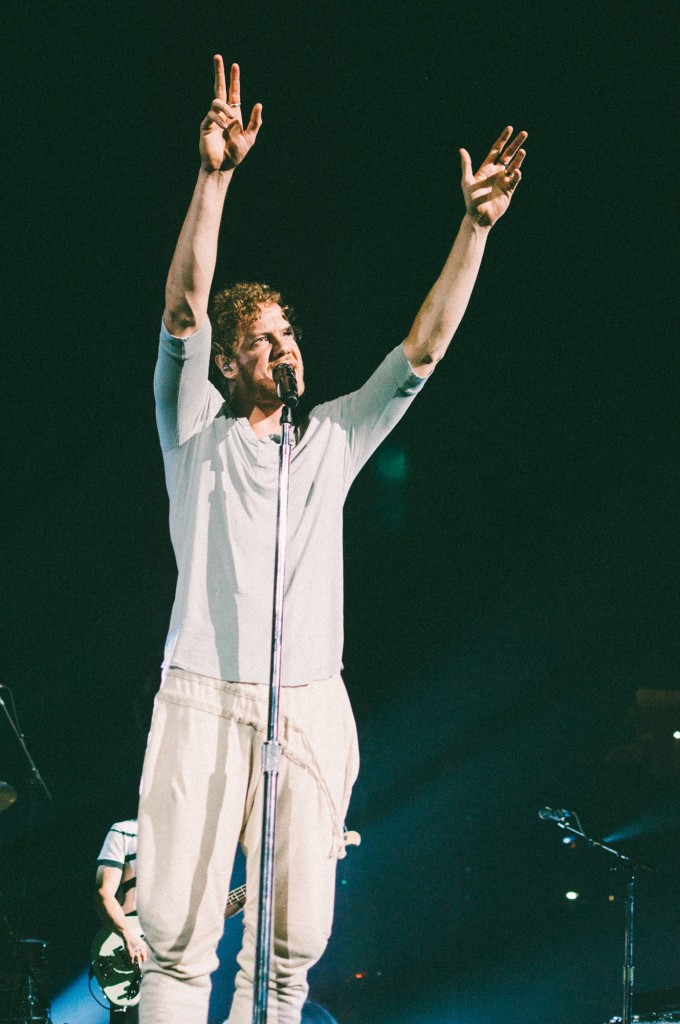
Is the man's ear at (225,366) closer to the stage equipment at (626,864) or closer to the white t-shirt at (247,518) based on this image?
the white t-shirt at (247,518)

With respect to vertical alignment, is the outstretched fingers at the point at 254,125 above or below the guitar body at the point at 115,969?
above

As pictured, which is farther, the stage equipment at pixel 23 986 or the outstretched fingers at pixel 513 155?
the stage equipment at pixel 23 986

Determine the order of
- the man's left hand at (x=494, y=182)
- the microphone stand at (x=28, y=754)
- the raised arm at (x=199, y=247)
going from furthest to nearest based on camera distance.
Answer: the microphone stand at (x=28, y=754) → the man's left hand at (x=494, y=182) → the raised arm at (x=199, y=247)

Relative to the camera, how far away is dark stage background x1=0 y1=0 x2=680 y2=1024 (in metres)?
4.18

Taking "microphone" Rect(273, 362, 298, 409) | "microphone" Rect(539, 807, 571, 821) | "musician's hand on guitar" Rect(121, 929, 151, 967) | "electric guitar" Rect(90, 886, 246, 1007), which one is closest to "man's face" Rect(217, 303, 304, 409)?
"microphone" Rect(273, 362, 298, 409)

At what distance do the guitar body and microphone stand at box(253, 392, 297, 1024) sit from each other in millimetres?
3693

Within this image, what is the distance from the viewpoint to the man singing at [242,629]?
68.0 inches

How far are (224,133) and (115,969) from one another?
468cm

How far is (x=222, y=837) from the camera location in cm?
176

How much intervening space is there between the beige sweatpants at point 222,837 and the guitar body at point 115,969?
3.48 metres

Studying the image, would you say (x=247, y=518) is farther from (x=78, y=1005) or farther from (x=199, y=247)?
(x=78, y=1005)

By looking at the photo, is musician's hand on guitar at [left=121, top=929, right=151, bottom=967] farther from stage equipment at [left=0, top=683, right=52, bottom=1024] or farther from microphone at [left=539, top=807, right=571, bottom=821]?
microphone at [left=539, top=807, right=571, bottom=821]

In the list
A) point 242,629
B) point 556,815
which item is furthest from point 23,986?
point 242,629

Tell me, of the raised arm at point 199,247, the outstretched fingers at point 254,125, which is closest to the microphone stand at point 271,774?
the raised arm at point 199,247
